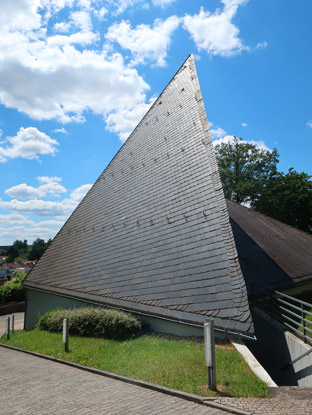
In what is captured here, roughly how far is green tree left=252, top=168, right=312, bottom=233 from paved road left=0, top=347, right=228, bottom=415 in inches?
1119

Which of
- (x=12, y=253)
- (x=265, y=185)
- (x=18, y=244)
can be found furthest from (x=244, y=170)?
(x=18, y=244)

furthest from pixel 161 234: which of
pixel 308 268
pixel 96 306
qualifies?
pixel 308 268

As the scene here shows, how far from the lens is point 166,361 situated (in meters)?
5.68

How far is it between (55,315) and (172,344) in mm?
5122

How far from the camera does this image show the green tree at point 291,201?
101 feet

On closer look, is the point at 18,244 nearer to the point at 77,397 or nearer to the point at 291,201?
the point at 291,201

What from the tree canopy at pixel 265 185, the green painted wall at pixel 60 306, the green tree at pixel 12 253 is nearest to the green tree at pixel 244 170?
the tree canopy at pixel 265 185

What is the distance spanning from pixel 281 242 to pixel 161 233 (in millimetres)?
7652

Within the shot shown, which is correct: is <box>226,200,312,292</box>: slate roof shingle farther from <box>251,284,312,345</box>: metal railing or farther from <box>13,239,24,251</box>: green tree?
<box>13,239,24,251</box>: green tree

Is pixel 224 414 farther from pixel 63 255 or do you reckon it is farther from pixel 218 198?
pixel 63 255

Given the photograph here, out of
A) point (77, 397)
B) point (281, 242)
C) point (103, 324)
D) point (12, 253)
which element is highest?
point (12, 253)

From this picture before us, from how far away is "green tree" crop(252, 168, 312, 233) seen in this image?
1213 inches

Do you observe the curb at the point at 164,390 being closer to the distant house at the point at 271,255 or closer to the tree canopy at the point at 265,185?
the distant house at the point at 271,255

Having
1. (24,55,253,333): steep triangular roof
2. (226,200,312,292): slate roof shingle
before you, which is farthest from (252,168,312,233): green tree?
(24,55,253,333): steep triangular roof
